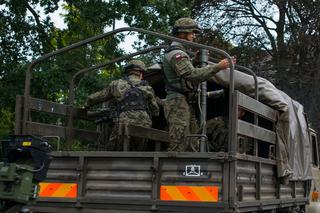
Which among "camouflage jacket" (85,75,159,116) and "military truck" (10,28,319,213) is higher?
"camouflage jacket" (85,75,159,116)

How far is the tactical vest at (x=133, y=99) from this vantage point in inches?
290

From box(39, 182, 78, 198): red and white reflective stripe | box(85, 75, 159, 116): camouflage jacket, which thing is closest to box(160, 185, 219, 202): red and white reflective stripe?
box(39, 182, 78, 198): red and white reflective stripe

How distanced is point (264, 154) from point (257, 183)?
1.18 metres

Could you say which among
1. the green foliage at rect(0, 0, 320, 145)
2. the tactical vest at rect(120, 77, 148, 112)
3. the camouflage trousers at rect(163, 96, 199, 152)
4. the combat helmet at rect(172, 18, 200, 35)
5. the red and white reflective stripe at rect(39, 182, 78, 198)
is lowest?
the red and white reflective stripe at rect(39, 182, 78, 198)

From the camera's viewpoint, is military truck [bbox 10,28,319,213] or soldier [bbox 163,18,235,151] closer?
military truck [bbox 10,28,319,213]

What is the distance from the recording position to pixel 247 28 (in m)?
24.6

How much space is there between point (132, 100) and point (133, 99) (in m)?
0.02

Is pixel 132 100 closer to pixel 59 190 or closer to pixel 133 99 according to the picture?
pixel 133 99

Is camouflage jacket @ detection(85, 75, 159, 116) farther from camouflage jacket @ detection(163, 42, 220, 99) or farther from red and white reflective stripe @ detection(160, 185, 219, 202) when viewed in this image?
red and white reflective stripe @ detection(160, 185, 219, 202)

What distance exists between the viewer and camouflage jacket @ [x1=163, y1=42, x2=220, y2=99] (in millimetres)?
6338

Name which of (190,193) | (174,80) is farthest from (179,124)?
(190,193)

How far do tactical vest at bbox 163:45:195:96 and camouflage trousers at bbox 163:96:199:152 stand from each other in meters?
0.10

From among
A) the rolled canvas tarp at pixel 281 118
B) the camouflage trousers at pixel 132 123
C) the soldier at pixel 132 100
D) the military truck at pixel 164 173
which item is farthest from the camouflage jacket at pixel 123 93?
the rolled canvas tarp at pixel 281 118

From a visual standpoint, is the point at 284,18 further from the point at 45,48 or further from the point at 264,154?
the point at 264,154
